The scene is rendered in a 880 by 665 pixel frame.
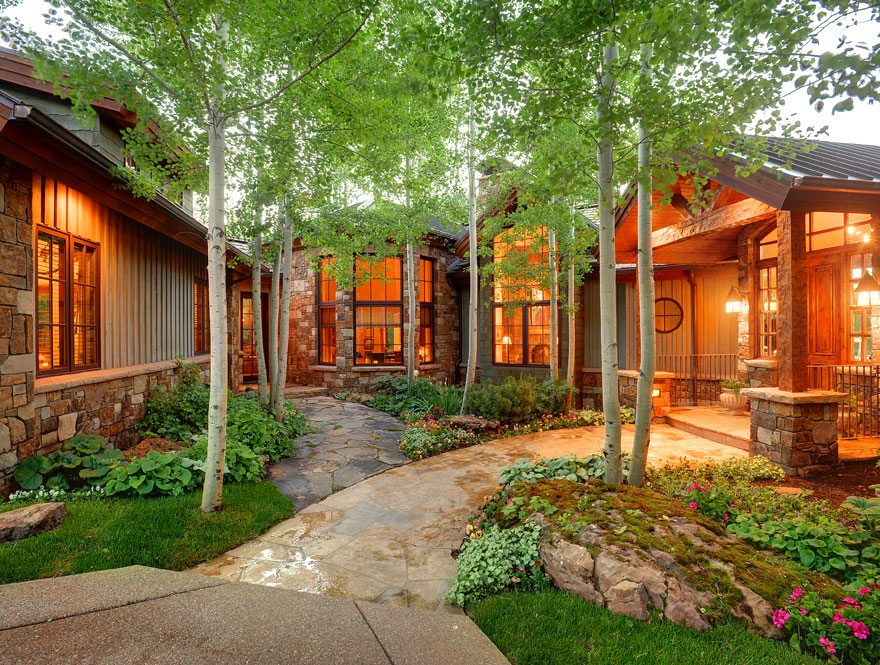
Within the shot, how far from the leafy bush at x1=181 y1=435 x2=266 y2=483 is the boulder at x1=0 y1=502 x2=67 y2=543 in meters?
1.22

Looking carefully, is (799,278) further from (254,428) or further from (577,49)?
(254,428)

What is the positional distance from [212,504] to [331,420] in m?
4.38

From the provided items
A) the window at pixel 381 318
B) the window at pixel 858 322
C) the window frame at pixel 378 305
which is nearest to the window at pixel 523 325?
the window frame at pixel 378 305

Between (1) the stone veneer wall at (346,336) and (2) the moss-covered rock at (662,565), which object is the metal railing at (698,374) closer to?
(1) the stone veneer wall at (346,336)

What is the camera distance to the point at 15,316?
3969 mm

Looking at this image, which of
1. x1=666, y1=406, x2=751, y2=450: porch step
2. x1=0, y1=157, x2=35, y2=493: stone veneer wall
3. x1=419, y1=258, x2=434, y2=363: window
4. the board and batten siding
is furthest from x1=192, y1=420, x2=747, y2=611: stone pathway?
x1=419, y1=258, x2=434, y2=363: window

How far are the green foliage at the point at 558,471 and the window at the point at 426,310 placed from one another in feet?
25.1

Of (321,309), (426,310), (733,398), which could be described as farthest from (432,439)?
(321,309)

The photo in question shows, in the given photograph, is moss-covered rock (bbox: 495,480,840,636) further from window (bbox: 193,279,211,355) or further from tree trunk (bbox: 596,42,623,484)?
window (bbox: 193,279,211,355)

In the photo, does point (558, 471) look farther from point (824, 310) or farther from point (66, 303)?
point (824, 310)

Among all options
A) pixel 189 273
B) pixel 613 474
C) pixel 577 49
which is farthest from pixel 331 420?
pixel 577 49

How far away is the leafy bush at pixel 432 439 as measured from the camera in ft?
20.6

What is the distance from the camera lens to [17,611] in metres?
2.38

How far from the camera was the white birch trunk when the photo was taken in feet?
12.5
